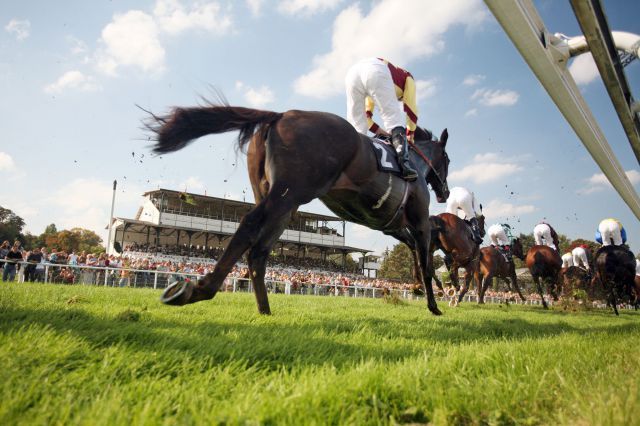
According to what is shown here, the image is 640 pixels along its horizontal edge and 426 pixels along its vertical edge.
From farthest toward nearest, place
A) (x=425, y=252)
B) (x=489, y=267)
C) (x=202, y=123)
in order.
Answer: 1. (x=489, y=267)
2. (x=425, y=252)
3. (x=202, y=123)

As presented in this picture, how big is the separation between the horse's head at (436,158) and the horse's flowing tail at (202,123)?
12.7ft

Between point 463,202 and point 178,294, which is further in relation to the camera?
point 463,202

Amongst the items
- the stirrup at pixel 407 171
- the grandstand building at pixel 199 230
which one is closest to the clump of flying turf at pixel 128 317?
the stirrup at pixel 407 171

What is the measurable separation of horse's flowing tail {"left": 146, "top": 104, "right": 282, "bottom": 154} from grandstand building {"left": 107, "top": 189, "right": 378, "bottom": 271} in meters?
39.4

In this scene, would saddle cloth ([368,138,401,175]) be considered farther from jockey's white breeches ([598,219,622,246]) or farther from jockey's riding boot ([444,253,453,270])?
jockey's white breeches ([598,219,622,246])

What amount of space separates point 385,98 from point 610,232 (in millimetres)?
11518

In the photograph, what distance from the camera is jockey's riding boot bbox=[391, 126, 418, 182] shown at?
503 cm

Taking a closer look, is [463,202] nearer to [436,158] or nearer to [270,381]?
[436,158]

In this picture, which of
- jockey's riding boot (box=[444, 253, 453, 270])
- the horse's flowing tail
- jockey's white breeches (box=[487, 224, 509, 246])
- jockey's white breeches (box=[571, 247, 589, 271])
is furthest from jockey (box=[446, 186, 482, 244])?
the horse's flowing tail

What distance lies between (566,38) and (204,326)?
3.94 meters

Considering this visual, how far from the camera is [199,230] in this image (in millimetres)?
47250

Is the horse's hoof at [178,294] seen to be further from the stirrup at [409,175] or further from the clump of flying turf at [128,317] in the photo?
the stirrup at [409,175]

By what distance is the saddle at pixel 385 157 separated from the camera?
4699 mm

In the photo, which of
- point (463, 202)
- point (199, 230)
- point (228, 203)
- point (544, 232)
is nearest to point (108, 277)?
point (463, 202)
